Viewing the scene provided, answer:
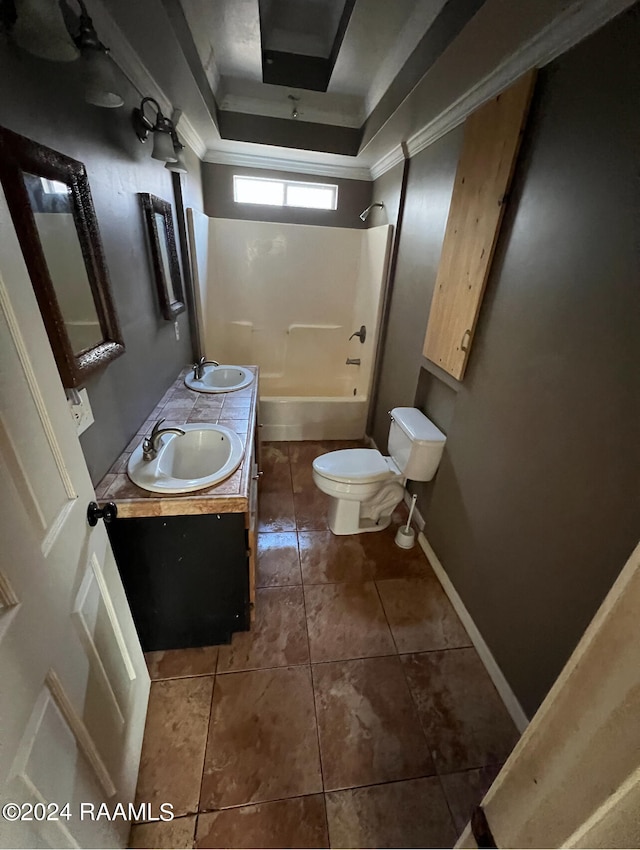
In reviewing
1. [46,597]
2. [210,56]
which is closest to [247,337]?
[210,56]

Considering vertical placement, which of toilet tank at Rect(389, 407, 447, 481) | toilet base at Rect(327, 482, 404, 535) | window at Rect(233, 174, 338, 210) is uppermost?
window at Rect(233, 174, 338, 210)

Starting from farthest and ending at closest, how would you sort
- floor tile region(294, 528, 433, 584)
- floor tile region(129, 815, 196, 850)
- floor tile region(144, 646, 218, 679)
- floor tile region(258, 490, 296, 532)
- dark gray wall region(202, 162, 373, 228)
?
1. dark gray wall region(202, 162, 373, 228)
2. floor tile region(258, 490, 296, 532)
3. floor tile region(294, 528, 433, 584)
4. floor tile region(144, 646, 218, 679)
5. floor tile region(129, 815, 196, 850)

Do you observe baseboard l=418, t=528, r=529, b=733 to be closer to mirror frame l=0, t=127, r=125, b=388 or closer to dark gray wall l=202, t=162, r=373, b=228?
mirror frame l=0, t=127, r=125, b=388

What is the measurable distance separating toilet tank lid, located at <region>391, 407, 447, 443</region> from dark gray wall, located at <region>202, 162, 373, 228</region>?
2012mm

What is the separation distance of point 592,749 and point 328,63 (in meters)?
3.06

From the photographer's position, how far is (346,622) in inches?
61.1

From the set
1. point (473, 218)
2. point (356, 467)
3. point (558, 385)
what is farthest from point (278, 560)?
point (473, 218)

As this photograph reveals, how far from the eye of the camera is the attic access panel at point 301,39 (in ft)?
5.53

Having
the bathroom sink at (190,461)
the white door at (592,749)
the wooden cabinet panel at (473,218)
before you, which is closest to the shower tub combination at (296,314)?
the wooden cabinet panel at (473,218)

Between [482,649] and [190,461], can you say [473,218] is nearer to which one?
[190,461]

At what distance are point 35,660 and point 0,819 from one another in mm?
179

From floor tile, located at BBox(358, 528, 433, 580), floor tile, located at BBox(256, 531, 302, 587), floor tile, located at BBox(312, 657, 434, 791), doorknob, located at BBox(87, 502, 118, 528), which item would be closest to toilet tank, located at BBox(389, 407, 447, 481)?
floor tile, located at BBox(358, 528, 433, 580)

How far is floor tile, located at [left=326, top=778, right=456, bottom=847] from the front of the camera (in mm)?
986

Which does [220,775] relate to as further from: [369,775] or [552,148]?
[552,148]
